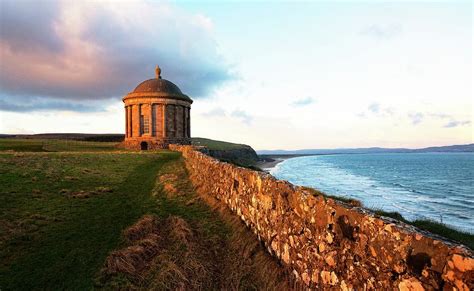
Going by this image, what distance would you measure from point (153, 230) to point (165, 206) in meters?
2.70

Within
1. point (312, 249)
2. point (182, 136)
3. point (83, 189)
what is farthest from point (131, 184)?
point (182, 136)

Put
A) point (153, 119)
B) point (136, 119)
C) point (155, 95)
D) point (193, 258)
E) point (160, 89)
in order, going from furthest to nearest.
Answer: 1. point (136, 119)
2. point (160, 89)
3. point (153, 119)
4. point (155, 95)
5. point (193, 258)

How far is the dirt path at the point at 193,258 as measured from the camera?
5777 mm

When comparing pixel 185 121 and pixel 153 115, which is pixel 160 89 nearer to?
pixel 153 115

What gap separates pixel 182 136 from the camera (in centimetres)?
4512

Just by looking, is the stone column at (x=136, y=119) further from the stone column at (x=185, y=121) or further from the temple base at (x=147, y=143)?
the stone column at (x=185, y=121)

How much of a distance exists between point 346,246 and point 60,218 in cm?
954

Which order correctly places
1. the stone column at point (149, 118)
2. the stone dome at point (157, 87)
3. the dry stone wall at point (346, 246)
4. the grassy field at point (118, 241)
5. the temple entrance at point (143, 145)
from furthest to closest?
1. the stone dome at point (157, 87)
2. the temple entrance at point (143, 145)
3. the stone column at point (149, 118)
4. the grassy field at point (118, 241)
5. the dry stone wall at point (346, 246)

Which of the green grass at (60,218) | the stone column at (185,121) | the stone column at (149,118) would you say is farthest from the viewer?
the stone column at (185,121)

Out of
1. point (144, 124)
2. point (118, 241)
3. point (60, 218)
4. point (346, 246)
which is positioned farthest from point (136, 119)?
point (346, 246)

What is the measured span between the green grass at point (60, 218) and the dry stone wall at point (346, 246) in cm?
400

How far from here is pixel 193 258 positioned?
261 inches

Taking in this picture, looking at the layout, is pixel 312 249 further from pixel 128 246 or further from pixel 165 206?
pixel 165 206

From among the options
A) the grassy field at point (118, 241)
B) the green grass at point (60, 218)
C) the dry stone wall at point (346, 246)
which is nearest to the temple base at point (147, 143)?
the green grass at point (60, 218)
